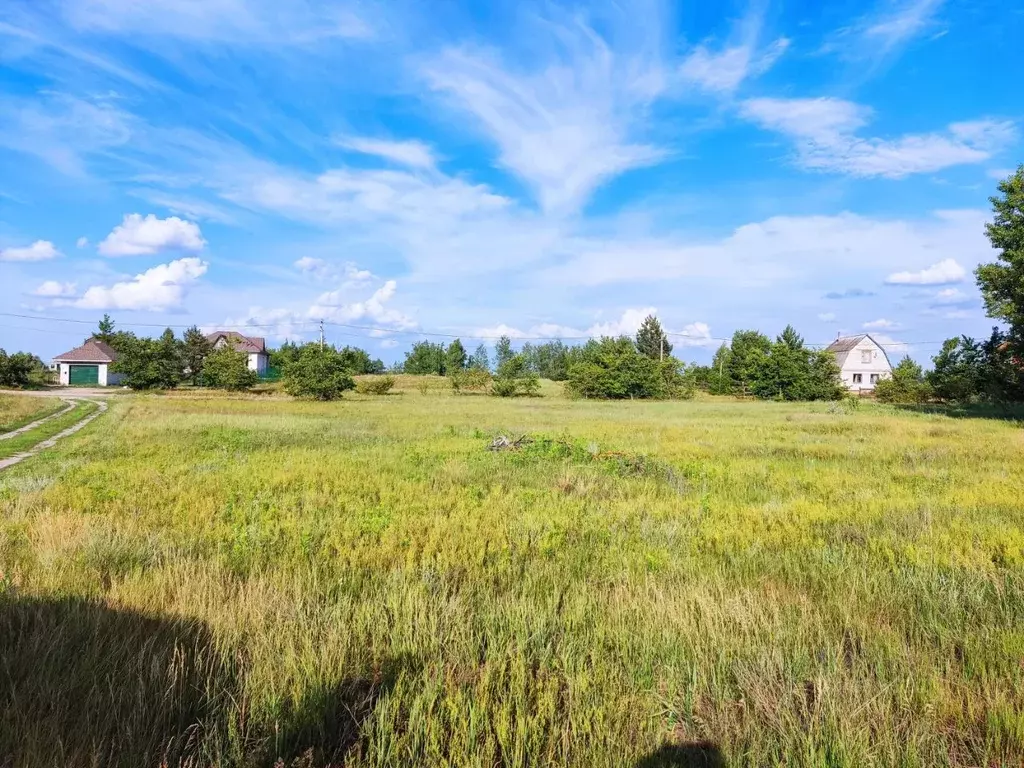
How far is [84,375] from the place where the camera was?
66875 millimetres

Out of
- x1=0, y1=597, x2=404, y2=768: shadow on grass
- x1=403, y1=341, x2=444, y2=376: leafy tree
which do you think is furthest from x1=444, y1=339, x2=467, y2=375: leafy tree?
x1=0, y1=597, x2=404, y2=768: shadow on grass

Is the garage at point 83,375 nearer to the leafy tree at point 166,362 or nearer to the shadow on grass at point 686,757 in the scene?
the leafy tree at point 166,362

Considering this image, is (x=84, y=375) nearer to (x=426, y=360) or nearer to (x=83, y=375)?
(x=83, y=375)

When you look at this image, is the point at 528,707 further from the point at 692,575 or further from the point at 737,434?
the point at 737,434

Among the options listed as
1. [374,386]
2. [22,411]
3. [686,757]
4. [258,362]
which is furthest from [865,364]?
[258,362]

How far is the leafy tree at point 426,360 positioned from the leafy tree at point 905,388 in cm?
6595

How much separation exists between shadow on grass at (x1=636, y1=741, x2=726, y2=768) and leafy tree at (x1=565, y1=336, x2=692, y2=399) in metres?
→ 56.2

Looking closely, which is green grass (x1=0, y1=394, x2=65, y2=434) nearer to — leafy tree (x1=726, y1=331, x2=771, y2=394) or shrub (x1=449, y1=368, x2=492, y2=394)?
shrub (x1=449, y1=368, x2=492, y2=394)

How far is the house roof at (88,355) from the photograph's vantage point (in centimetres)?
6619

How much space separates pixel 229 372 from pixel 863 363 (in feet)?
254

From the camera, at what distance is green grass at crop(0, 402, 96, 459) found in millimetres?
14758

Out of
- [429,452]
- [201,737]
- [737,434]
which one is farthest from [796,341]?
[201,737]

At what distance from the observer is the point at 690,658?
12.3 ft

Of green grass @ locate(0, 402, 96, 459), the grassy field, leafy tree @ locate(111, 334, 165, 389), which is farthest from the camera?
leafy tree @ locate(111, 334, 165, 389)
